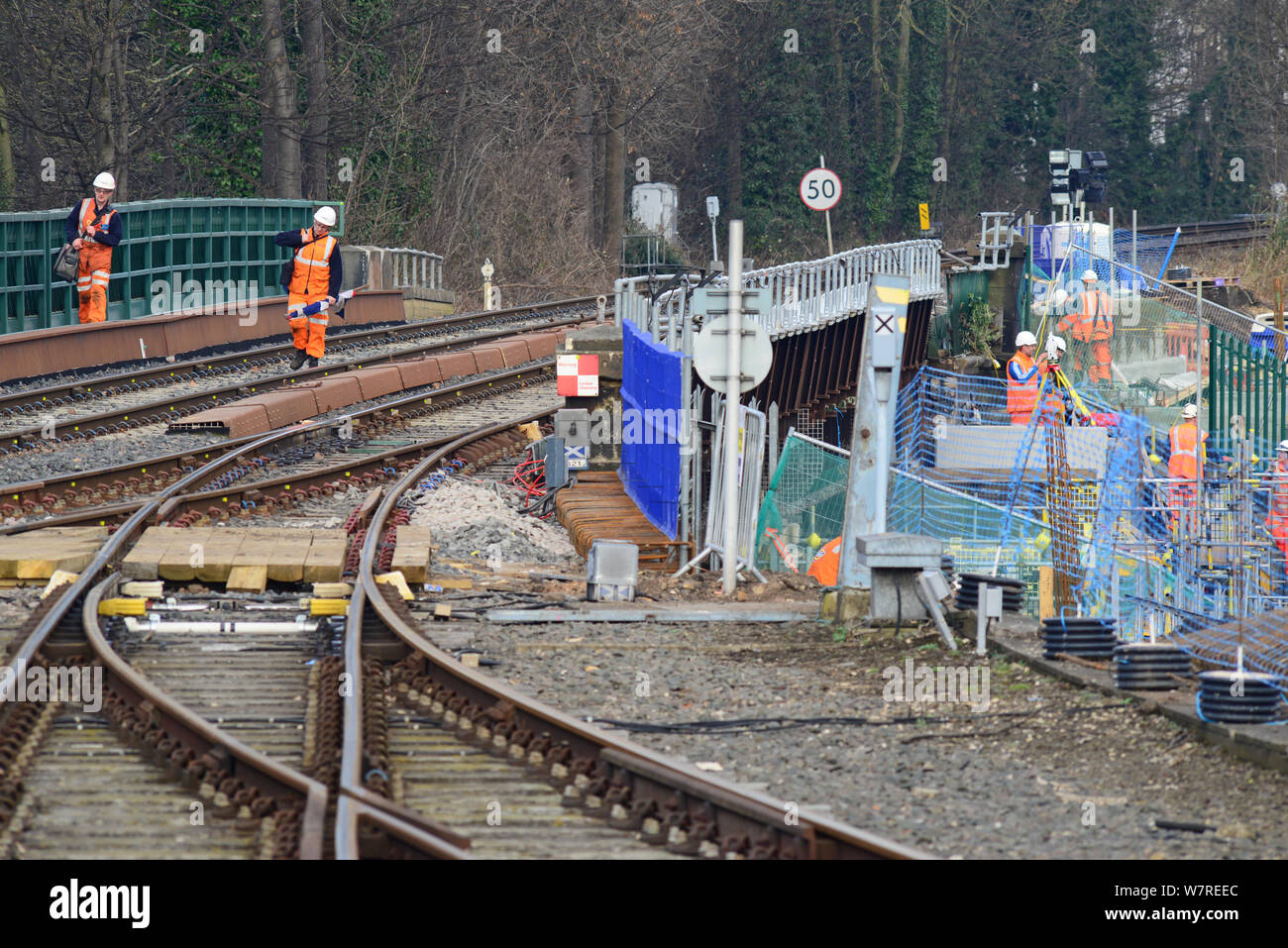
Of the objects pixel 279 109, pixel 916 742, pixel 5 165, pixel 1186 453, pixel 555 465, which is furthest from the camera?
pixel 279 109

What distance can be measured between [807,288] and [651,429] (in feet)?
29.5

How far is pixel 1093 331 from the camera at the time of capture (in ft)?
81.4

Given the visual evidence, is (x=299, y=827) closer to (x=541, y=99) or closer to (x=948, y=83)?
(x=541, y=99)

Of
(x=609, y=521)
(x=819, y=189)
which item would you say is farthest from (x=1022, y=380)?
(x=819, y=189)

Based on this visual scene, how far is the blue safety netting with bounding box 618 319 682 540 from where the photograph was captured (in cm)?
1438

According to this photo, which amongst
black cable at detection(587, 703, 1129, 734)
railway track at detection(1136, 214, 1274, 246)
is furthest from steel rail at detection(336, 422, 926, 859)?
railway track at detection(1136, 214, 1274, 246)

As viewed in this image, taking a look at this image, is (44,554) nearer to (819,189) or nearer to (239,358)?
(239,358)

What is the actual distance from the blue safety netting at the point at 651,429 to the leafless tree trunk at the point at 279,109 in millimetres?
21539

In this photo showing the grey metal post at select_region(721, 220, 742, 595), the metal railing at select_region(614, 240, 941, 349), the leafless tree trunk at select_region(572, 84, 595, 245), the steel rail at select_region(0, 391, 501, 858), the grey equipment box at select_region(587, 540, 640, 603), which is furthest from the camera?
the leafless tree trunk at select_region(572, 84, 595, 245)

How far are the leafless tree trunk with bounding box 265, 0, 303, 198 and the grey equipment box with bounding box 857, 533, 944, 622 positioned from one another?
28.5 meters

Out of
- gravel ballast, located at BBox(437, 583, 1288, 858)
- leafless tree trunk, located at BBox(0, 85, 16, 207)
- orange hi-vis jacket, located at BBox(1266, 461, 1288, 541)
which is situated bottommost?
gravel ballast, located at BBox(437, 583, 1288, 858)

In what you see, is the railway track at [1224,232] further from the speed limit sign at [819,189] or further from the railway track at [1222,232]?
the speed limit sign at [819,189]

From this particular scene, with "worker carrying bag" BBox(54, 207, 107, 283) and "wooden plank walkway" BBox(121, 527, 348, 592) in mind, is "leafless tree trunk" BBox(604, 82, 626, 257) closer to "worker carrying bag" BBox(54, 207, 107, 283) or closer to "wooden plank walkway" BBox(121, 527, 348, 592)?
"worker carrying bag" BBox(54, 207, 107, 283)

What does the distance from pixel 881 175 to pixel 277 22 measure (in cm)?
3839
